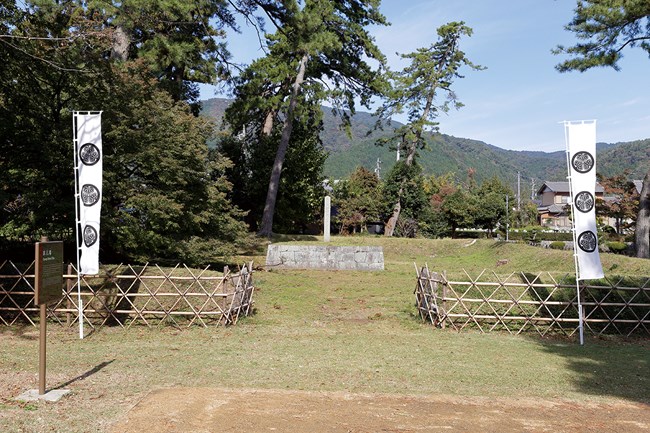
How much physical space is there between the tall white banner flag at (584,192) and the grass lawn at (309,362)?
176 cm

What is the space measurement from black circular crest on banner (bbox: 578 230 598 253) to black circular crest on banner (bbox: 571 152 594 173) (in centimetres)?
133

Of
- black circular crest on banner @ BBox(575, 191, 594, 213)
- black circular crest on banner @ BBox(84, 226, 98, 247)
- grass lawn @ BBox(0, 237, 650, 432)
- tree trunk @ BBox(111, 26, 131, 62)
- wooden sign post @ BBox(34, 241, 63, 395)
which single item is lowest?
grass lawn @ BBox(0, 237, 650, 432)

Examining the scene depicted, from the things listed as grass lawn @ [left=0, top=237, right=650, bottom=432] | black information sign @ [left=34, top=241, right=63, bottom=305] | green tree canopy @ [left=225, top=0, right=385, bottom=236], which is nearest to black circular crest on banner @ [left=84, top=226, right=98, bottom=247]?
grass lawn @ [left=0, top=237, right=650, bottom=432]

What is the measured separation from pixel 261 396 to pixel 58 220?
30.5 ft

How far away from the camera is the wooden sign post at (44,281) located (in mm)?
6082

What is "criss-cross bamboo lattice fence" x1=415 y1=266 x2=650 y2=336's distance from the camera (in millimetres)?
10664

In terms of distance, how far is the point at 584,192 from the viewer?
1002 centimetres

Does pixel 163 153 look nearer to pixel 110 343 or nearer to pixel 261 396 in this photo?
pixel 110 343

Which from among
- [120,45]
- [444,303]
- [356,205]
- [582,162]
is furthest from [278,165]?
[582,162]

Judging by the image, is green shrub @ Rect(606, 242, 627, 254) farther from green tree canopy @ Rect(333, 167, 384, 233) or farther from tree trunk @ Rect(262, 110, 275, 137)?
tree trunk @ Rect(262, 110, 275, 137)

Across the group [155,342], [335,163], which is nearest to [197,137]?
[155,342]

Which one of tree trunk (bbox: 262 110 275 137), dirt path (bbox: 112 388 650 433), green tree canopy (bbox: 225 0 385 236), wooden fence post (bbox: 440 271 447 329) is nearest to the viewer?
dirt path (bbox: 112 388 650 433)

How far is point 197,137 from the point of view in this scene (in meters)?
16.0

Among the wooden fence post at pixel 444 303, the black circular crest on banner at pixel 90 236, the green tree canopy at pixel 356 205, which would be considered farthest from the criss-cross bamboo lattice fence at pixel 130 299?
the green tree canopy at pixel 356 205
